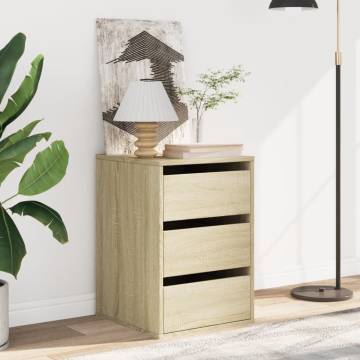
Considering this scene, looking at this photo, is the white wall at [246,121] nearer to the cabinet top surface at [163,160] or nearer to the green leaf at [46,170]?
the cabinet top surface at [163,160]

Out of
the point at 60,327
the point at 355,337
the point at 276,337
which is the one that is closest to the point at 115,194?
the point at 60,327

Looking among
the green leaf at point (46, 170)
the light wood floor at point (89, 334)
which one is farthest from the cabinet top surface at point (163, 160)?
the light wood floor at point (89, 334)

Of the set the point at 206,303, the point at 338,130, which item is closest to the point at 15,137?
the point at 206,303

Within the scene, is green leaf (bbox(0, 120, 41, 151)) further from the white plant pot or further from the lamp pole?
the lamp pole

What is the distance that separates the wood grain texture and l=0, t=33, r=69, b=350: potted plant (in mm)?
416

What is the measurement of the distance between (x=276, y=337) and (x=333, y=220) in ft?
5.04

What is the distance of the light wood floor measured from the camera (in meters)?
3.58

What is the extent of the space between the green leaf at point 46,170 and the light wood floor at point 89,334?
0.67 meters

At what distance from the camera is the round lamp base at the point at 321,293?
4.46 m

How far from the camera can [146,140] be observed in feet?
12.9

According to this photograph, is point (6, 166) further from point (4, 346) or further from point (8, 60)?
point (4, 346)

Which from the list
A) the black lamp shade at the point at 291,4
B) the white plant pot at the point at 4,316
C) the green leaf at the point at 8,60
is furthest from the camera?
the black lamp shade at the point at 291,4

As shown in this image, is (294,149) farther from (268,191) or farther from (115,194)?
(115,194)

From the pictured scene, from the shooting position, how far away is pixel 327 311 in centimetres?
424
